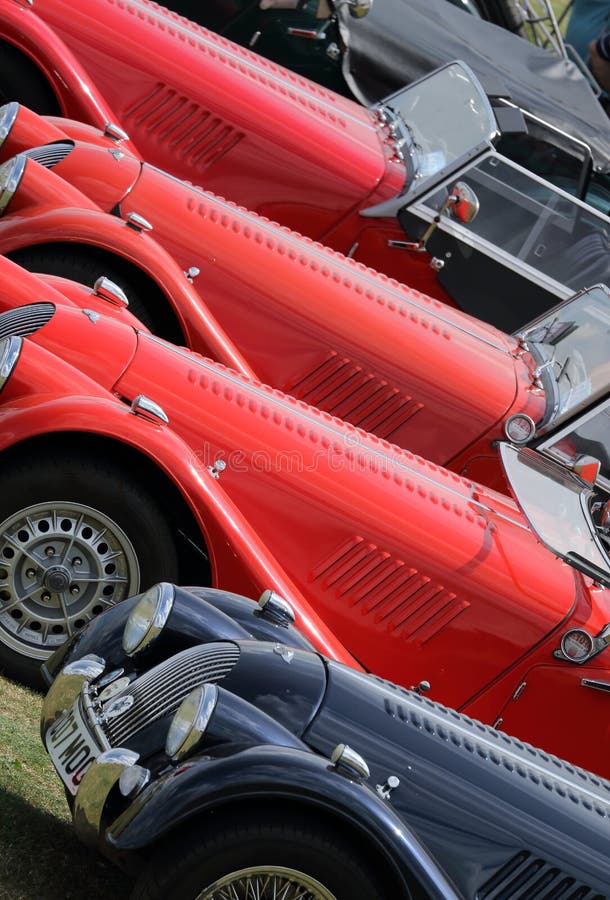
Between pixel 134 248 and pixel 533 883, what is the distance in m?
3.54

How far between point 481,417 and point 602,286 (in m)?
1.06

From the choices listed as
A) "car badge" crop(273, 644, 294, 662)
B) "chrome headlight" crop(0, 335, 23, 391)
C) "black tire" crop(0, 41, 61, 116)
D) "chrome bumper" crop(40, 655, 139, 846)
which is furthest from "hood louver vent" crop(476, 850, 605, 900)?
"black tire" crop(0, 41, 61, 116)

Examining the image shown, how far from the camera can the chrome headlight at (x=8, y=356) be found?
4555 millimetres

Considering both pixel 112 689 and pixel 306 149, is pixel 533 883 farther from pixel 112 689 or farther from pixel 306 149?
pixel 306 149

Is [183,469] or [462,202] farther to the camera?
[462,202]

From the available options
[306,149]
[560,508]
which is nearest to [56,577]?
[560,508]

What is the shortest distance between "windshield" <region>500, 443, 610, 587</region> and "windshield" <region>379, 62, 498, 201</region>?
9.64 ft

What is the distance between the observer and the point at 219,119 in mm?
7746

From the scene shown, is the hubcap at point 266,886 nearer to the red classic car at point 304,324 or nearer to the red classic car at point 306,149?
the red classic car at point 304,324

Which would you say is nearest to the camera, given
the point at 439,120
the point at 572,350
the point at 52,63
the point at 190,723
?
the point at 190,723

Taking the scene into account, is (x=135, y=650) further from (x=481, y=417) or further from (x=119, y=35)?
(x=119, y=35)

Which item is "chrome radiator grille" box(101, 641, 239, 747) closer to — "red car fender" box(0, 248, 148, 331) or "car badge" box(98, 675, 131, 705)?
"car badge" box(98, 675, 131, 705)

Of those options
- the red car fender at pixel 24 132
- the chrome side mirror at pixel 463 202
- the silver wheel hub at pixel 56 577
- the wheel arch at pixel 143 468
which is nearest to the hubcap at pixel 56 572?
the silver wheel hub at pixel 56 577

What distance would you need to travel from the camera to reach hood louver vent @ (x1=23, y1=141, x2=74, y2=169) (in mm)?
6270
